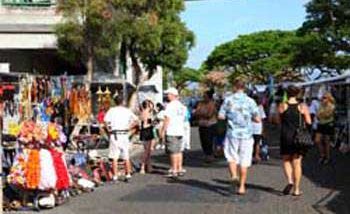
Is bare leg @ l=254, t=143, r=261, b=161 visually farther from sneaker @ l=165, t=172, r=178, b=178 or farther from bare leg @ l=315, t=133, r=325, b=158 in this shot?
sneaker @ l=165, t=172, r=178, b=178

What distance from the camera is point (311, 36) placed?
53844 mm

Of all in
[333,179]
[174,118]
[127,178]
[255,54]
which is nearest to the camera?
[333,179]

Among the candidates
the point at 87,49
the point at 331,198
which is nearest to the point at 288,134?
the point at 331,198

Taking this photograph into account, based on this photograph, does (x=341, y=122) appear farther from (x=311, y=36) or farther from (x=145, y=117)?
(x=311, y=36)

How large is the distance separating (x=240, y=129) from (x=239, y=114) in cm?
24

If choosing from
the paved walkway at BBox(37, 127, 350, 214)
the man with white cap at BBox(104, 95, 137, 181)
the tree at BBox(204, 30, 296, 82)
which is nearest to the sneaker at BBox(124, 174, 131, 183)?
the man with white cap at BBox(104, 95, 137, 181)

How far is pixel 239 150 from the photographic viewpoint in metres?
13.4

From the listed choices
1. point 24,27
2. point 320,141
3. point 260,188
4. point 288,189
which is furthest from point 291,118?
point 24,27

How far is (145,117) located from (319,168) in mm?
3784

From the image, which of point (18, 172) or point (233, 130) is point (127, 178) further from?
point (18, 172)

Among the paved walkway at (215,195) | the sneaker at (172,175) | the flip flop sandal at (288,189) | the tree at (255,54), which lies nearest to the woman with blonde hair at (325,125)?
the paved walkway at (215,195)

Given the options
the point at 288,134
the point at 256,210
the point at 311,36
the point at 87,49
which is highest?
the point at 311,36

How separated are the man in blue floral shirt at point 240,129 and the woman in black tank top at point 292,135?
1.71ft

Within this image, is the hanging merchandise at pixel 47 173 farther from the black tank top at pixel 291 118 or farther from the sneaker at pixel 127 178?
the black tank top at pixel 291 118
